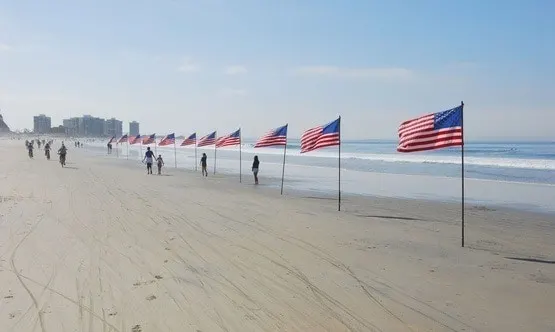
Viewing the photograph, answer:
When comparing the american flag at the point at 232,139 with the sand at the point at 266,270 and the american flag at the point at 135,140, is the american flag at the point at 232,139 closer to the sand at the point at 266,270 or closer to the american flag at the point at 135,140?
the sand at the point at 266,270

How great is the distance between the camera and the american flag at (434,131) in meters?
10.0

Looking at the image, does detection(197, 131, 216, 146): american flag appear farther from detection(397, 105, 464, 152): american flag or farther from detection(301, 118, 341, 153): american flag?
detection(397, 105, 464, 152): american flag

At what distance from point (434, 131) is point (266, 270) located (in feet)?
17.8

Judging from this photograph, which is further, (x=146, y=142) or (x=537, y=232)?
(x=146, y=142)

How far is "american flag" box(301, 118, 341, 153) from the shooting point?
15.3 metres

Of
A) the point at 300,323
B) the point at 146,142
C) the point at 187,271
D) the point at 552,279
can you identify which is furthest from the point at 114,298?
the point at 146,142

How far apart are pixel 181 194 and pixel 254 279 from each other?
1205 cm

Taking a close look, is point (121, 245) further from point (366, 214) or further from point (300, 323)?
point (366, 214)

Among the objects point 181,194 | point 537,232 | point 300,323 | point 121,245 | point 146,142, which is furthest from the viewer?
point 146,142

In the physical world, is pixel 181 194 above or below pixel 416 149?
below

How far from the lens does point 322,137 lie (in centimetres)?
1570

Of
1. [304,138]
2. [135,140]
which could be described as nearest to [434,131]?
[304,138]

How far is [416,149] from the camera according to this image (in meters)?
10.7

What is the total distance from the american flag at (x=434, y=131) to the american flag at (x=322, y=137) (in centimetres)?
430
